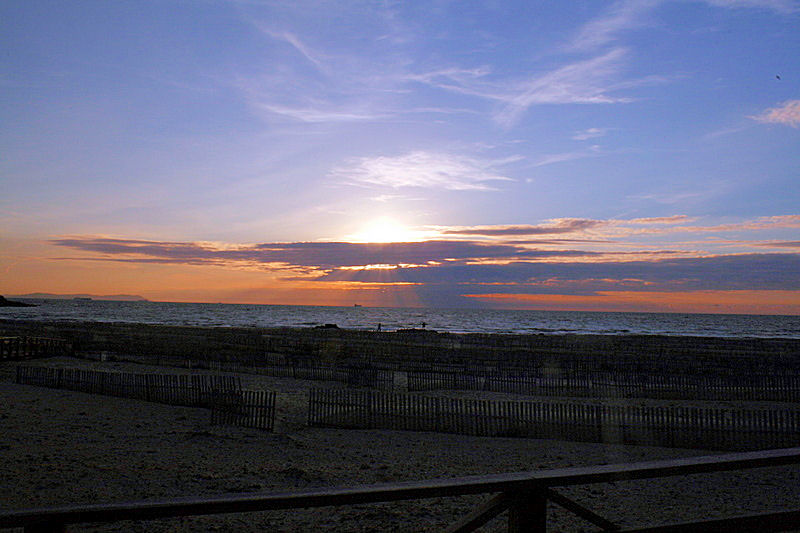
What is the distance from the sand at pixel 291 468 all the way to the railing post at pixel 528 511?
7157 millimetres

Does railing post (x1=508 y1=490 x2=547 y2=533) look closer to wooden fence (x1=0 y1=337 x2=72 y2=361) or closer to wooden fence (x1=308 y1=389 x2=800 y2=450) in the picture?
wooden fence (x1=308 y1=389 x2=800 y2=450)

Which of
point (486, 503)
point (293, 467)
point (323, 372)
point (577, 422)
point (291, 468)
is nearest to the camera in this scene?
point (486, 503)

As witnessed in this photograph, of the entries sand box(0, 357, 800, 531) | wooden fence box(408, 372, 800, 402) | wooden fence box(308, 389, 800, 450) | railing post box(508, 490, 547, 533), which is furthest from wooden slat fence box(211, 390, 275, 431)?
railing post box(508, 490, 547, 533)

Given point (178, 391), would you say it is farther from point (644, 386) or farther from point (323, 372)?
point (644, 386)

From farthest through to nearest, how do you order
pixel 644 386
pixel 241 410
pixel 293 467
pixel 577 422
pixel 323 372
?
pixel 323 372 < pixel 644 386 < pixel 241 410 < pixel 577 422 < pixel 293 467

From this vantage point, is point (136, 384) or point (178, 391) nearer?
point (178, 391)

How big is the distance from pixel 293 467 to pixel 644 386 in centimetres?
1938

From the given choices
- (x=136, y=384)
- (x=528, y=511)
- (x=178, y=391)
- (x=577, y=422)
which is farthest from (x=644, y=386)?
(x=528, y=511)

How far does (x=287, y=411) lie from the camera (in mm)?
19578

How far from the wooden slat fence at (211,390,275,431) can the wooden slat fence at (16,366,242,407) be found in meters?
1.52

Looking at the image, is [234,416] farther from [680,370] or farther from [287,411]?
[680,370]

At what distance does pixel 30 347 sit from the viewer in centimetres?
3575

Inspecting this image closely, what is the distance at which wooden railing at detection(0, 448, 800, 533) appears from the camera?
2.75 m

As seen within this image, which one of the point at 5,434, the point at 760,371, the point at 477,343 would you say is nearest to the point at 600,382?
the point at 760,371
